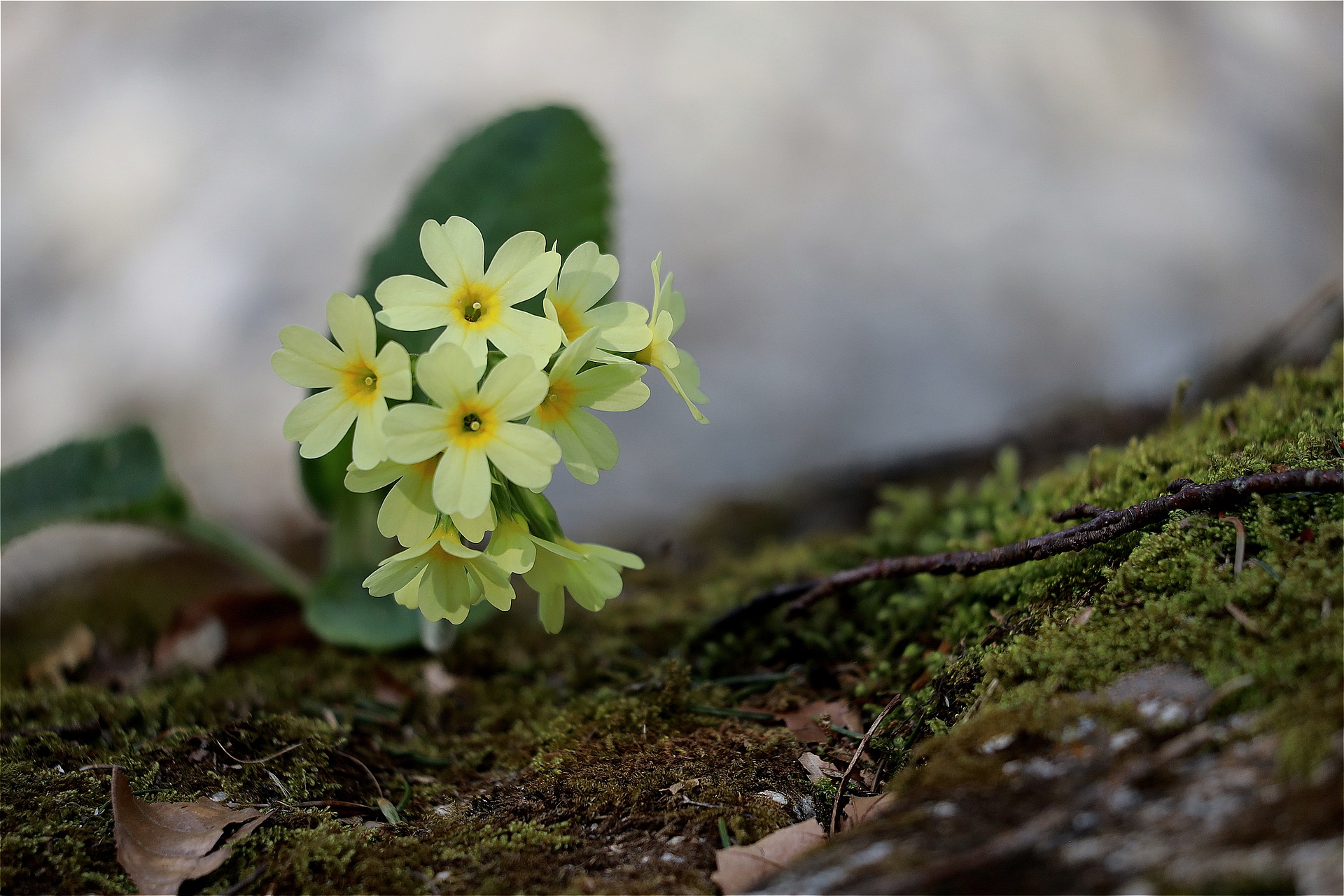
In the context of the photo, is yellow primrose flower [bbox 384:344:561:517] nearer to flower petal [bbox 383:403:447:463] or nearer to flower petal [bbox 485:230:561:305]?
flower petal [bbox 383:403:447:463]

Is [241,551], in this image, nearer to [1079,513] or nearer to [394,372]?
[394,372]

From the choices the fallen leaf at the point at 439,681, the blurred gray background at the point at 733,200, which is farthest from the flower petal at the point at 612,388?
the blurred gray background at the point at 733,200

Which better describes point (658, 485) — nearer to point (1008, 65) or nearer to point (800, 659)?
point (800, 659)

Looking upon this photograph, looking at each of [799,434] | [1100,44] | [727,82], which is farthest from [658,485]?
[1100,44]

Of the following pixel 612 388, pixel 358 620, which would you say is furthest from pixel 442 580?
pixel 358 620

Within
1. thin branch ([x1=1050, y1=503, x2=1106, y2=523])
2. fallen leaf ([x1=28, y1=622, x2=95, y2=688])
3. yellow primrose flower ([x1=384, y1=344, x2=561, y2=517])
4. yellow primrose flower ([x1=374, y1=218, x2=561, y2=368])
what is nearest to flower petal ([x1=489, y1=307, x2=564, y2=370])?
yellow primrose flower ([x1=374, y1=218, x2=561, y2=368])

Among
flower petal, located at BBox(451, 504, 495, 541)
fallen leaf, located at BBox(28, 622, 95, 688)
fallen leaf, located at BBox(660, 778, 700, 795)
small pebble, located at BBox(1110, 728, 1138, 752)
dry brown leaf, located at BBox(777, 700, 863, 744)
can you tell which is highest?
flower petal, located at BBox(451, 504, 495, 541)
